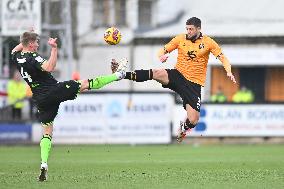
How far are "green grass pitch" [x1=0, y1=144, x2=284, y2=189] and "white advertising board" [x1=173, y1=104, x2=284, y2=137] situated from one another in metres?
2.63

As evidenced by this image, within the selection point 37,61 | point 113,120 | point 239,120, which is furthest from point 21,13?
point 37,61

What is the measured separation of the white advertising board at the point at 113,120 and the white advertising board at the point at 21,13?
10.0ft

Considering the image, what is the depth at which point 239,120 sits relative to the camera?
29.3 m

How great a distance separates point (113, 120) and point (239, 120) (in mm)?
3599

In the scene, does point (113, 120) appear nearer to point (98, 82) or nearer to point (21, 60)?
point (98, 82)

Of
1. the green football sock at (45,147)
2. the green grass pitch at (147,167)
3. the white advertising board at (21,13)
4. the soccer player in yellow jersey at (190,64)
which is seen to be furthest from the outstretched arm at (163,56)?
the white advertising board at (21,13)

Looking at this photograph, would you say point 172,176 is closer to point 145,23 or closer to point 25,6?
point 25,6

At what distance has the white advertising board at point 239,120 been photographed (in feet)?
95.9

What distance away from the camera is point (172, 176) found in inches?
627

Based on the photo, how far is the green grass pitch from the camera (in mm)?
14656

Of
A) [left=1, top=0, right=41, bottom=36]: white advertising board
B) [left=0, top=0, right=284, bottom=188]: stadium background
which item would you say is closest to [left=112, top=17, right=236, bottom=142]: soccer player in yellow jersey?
[left=0, top=0, right=284, bottom=188]: stadium background

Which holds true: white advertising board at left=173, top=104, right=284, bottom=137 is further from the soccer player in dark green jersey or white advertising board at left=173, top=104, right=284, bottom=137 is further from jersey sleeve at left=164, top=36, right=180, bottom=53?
the soccer player in dark green jersey

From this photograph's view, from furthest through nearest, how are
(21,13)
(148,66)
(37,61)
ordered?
(148,66) < (21,13) < (37,61)

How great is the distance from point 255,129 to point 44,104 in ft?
47.8
